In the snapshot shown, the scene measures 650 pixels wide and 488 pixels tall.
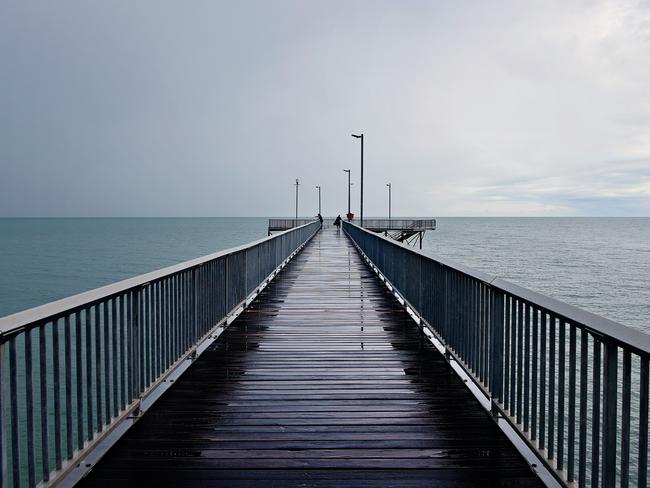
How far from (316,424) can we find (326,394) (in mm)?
736

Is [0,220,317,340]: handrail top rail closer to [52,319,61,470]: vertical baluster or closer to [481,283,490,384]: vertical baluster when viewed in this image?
[52,319,61,470]: vertical baluster

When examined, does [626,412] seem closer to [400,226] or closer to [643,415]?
[643,415]

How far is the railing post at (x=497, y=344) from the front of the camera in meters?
4.20

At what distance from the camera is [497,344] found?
4.23 m

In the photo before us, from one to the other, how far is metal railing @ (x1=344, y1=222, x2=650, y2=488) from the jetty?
2 centimetres

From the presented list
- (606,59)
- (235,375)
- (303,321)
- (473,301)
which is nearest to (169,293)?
(235,375)

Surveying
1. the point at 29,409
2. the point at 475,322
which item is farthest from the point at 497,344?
the point at 29,409

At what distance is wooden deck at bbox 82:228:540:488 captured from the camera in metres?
3.44

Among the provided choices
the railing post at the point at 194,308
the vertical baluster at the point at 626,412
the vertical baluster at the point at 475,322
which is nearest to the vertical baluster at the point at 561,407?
the vertical baluster at the point at 626,412

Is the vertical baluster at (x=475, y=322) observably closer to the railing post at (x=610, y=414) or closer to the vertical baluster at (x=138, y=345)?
the railing post at (x=610, y=414)

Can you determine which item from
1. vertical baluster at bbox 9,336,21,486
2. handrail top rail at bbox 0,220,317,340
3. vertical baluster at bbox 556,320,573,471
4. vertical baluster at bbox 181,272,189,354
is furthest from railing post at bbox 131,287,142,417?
vertical baluster at bbox 556,320,573,471

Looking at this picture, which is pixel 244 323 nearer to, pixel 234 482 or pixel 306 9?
pixel 234 482

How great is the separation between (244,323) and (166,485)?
505 cm

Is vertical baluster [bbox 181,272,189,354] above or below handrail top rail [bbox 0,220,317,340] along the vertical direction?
below
